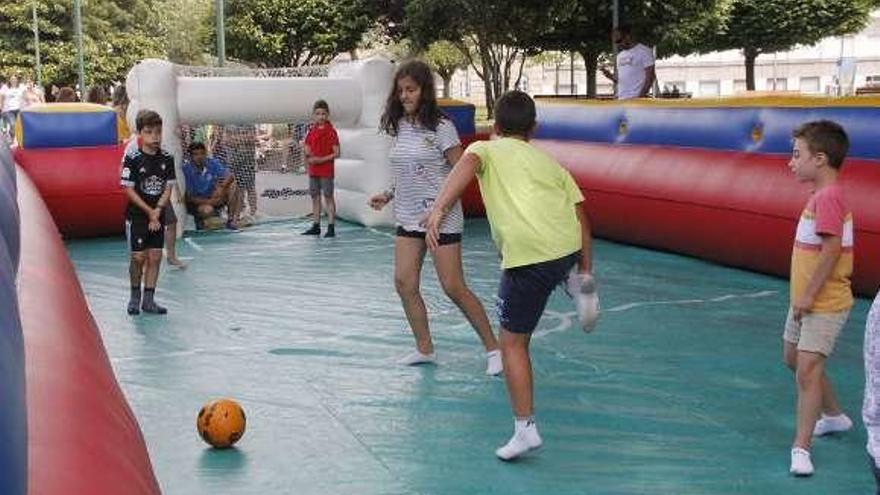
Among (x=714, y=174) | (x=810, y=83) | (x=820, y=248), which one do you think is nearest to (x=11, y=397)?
(x=820, y=248)

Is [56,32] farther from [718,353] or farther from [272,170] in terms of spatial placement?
[718,353]

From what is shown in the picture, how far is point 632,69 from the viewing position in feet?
38.4

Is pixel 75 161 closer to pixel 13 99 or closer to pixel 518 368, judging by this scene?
pixel 518 368

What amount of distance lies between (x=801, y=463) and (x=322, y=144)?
7923 mm

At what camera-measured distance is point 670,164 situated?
363 inches

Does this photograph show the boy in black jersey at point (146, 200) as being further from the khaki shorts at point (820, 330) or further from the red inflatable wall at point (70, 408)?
the khaki shorts at point (820, 330)

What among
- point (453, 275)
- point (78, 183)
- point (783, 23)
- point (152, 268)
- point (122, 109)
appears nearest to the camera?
point (453, 275)

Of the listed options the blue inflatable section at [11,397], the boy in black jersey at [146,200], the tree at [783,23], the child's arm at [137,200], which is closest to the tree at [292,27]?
the tree at [783,23]

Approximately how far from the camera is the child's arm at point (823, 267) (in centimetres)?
375

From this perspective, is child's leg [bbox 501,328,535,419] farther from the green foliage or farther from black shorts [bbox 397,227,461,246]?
the green foliage

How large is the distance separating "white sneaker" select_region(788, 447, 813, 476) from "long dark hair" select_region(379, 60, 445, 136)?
234 cm

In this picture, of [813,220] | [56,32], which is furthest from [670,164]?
[56,32]

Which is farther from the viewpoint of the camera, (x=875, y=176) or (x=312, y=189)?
(x=312, y=189)

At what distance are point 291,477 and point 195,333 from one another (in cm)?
276
